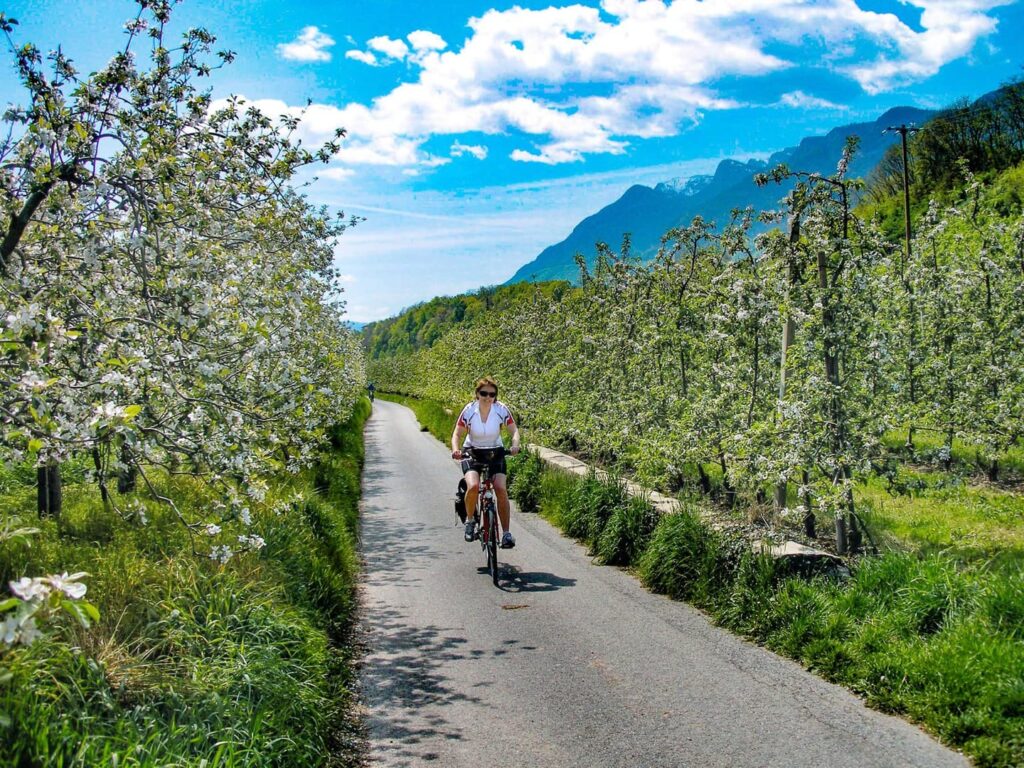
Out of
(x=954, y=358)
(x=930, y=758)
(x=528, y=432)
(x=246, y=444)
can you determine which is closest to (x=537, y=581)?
(x=246, y=444)

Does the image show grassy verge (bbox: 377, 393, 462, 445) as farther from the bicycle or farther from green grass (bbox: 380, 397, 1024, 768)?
green grass (bbox: 380, 397, 1024, 768)

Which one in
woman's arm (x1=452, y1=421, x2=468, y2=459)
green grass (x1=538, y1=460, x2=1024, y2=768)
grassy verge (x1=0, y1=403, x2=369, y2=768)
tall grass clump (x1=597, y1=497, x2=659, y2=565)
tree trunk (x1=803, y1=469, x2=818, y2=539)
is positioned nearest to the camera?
grassy verge (x1=0, y1=403, x2=369, y2=768)

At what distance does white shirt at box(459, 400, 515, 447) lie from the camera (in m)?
9.02

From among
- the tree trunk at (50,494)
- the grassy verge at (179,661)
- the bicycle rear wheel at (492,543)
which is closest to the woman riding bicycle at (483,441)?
the bicycle rear wheel at (492,543)

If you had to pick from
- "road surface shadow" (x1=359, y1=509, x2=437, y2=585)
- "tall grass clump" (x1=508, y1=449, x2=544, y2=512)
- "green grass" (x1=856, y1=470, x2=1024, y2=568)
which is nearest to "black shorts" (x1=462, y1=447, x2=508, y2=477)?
"road surface shadow" (x1=359, y1=509, x2=437, y2=585)

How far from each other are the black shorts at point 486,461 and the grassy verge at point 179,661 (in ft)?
7.07

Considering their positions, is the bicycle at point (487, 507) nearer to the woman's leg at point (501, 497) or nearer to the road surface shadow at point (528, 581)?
the woman's leg at point (501, 497)

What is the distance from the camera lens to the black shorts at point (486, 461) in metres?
9.02

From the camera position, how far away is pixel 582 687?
17.9 ft

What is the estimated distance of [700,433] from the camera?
10297 mm

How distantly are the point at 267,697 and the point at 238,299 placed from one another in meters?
3.62

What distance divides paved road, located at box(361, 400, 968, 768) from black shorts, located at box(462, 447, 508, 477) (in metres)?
1.26

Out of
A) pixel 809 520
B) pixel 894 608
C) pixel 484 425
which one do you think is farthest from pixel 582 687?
pixel 809 520

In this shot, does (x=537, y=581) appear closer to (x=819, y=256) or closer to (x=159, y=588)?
(x=159, y=588)
